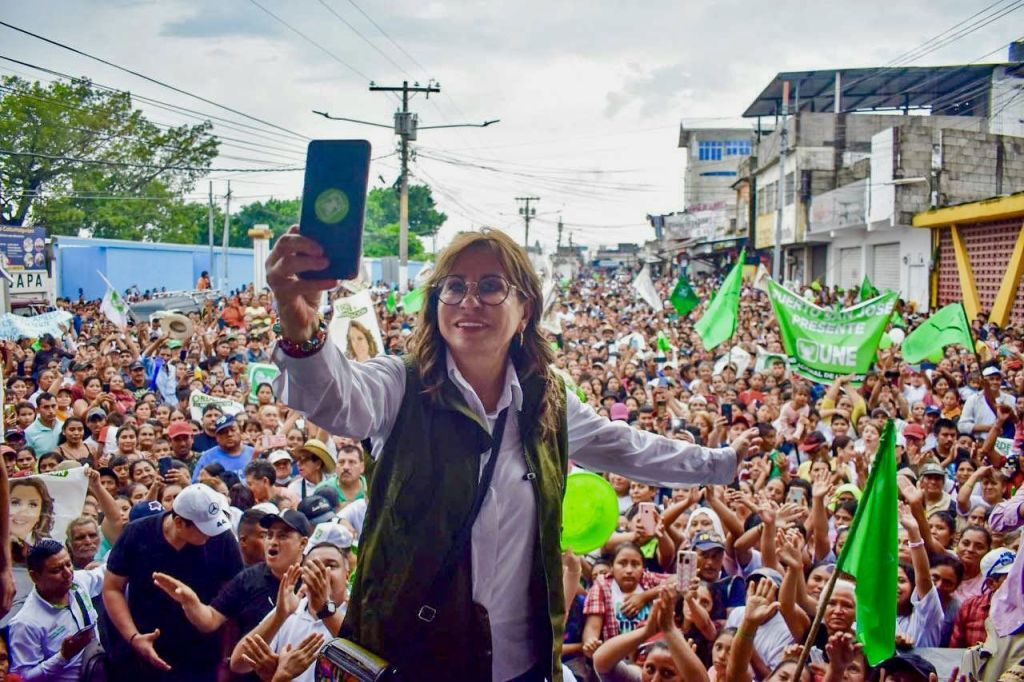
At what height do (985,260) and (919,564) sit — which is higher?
(985,260)

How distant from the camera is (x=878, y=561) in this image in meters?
3.49

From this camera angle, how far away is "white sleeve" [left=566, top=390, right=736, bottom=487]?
8.18ft

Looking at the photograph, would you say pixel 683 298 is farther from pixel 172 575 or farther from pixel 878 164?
pixel 172 575

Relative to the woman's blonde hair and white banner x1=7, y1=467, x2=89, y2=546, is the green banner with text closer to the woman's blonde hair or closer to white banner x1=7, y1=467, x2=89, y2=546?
white banner x1=7, y1=467, x2=89, y2=546

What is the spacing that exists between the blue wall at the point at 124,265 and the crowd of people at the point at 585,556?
1036 inches

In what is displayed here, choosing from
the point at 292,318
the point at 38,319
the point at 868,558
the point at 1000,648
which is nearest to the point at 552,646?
the point at 292,318

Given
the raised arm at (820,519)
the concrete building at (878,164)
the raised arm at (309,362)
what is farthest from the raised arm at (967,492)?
the concrete building at (878,164)

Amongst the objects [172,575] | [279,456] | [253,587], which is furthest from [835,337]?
[172,575]

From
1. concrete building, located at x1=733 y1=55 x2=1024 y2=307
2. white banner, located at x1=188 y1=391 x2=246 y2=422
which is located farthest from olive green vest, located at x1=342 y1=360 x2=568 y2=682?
concrete building, located at x1=733 y1=55 x2=1024 y2=307

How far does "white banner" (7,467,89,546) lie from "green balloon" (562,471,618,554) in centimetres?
293

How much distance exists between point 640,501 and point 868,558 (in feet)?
9.99

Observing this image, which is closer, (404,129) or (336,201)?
(336,201)

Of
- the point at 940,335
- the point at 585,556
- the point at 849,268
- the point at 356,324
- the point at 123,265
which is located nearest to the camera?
the point at 585,556

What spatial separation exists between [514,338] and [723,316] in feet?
36.9
